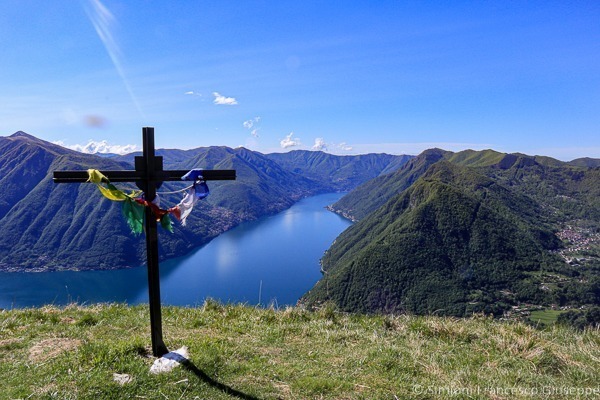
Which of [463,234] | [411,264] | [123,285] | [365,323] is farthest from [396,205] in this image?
[365,323]

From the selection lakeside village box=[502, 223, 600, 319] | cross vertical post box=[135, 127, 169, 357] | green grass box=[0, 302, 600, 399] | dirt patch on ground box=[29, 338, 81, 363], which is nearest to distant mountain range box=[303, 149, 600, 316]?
lakeside village box=[502, 223, 600, 319]

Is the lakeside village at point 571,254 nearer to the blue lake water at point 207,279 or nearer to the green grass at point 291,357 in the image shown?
the blue lake water at point 207,279

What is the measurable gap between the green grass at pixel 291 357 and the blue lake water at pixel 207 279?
6826 centimetres

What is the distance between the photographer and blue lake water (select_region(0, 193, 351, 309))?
91188mm

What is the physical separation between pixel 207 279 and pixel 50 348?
107372mm

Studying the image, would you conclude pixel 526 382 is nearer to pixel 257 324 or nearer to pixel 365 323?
pixel 365 323

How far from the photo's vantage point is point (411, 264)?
12288 cm

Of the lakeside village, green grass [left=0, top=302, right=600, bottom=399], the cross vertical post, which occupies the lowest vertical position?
the lakeside village

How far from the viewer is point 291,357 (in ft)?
18.3

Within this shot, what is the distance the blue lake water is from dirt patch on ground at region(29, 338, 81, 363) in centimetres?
6923

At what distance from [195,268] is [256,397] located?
5031 inches

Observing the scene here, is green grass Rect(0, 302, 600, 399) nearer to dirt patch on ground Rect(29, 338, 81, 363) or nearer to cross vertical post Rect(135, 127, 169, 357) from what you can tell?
dirt patch on ground Rect(29, 338, 81, 363)

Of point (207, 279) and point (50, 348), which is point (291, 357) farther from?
point (207, 279)

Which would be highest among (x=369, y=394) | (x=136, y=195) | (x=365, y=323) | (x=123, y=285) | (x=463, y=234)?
(x=136, y=195)
